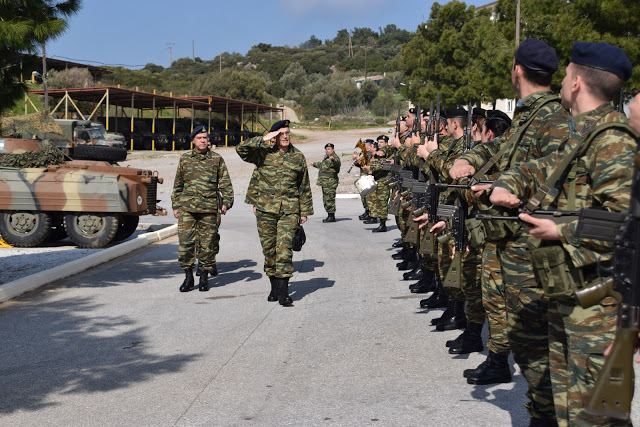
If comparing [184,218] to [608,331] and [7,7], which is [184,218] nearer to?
[7,7]

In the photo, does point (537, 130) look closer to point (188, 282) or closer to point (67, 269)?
point (188, 282)

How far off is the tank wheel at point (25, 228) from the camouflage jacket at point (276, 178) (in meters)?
6.40

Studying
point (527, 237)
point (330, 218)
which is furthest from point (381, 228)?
point (527, 237)

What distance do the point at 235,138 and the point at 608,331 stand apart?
5151 centimetres

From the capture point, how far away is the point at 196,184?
10070 millimetres

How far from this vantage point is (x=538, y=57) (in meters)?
4.43

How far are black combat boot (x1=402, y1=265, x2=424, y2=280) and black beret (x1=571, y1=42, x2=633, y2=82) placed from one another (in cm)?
692

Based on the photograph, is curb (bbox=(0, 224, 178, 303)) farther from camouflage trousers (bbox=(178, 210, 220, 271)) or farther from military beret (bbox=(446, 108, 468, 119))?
military beret (bbox=(446, 108, 468, 119))

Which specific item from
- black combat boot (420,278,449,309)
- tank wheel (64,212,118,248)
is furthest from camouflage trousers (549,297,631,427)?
tank wheel (64,212,118,248)

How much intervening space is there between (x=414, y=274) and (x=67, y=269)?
16.1 feet

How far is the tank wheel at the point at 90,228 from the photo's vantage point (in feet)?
45.4

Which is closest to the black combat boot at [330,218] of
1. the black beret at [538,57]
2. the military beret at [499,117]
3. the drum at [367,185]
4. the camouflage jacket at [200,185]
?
the drum at [367,185]

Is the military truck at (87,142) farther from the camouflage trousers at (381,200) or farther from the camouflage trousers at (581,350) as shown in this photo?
the camouflage trousers at (581,350)

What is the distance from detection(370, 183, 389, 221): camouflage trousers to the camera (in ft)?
53.5
